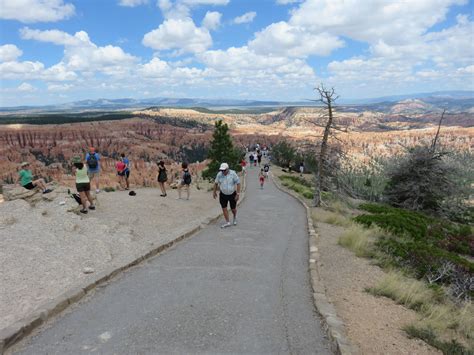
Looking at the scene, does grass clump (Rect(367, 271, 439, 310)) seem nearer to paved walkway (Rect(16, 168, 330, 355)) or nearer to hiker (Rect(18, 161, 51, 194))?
paved walkway (Rect(16, 168, 330, 355))

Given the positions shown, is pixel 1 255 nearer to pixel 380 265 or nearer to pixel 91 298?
pixel 91 298

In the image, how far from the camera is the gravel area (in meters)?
6.43

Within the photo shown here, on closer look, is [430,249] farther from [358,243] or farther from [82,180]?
[82,180]

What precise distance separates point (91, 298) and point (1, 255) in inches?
120

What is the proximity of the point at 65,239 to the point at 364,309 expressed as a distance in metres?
7.15

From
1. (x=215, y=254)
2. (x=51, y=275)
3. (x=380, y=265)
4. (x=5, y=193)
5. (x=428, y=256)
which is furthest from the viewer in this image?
(x=5, y=193)

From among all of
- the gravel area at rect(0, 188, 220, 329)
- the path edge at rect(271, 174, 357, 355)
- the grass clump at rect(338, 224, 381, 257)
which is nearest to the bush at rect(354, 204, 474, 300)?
the grass clump at rect(338, 224, 381, 257)

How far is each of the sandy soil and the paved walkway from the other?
519 mm

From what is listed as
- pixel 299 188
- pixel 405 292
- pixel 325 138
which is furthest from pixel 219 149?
pixel 405 292

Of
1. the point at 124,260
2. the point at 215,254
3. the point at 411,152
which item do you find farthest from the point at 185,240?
the point at 411,152

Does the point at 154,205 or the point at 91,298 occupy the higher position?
the point at 91,298

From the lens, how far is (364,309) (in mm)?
6387

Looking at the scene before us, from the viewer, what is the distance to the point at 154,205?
1492 centimetres

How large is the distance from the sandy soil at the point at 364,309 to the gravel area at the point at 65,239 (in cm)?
415
